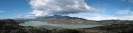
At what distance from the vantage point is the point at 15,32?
1913 inches

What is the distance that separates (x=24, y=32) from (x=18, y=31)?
1.90 metres

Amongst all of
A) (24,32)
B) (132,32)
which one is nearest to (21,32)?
(24,32)

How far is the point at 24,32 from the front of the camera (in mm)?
48688

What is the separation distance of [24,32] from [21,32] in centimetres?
91

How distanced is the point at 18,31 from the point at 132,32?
238 feet

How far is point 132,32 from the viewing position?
95125mm

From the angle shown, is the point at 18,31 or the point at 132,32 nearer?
the point at 18,31

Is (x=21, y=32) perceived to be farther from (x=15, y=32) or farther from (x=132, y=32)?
(x=132, y=32)

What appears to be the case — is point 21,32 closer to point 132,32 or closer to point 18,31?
point 18,31

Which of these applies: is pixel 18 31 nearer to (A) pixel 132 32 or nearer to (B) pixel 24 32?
(B) pixel 24 32

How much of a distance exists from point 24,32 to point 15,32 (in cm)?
279

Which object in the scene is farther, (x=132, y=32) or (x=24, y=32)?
(x=132, y=32)

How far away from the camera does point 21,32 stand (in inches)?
1903

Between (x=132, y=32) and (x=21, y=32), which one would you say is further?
(x=132, y=32)
